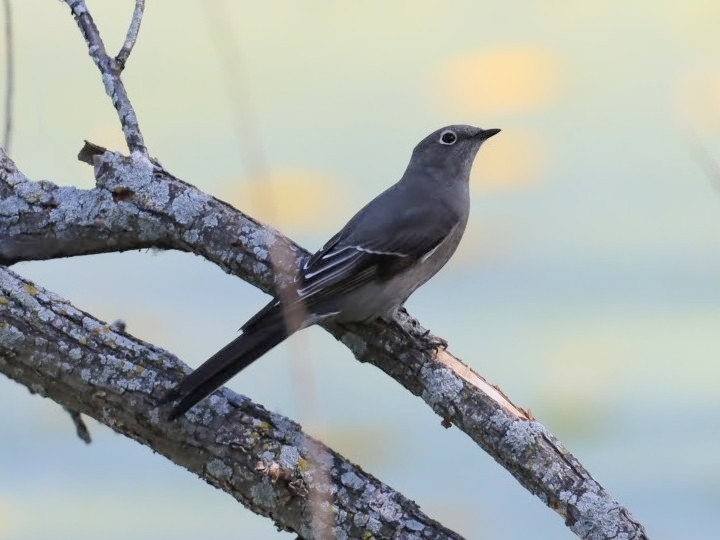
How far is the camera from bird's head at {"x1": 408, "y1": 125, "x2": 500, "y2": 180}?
16.4 feet

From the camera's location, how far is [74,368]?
139 inches

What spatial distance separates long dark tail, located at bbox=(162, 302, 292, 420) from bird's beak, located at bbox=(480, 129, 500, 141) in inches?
67.4

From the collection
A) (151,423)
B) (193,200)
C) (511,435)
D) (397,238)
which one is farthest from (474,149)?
(151,423)

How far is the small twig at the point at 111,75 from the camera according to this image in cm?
417

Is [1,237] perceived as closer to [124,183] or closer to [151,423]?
[124,183]

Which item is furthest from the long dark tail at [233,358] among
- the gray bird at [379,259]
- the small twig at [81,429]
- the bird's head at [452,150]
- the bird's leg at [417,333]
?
the bird's head at [452,150]

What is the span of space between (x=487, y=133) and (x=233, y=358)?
202cm

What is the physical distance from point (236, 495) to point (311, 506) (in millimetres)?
260

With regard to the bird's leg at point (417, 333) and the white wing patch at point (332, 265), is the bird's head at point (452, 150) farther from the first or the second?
the bird's leg at point (417, 333)

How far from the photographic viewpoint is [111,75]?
425cm

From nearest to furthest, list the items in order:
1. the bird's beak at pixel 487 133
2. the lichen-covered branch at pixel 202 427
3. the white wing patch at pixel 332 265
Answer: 1. the lichen-covered branch at pixel 202 427
2. the white wing patch at pixel 332 265
3. the bird's beak at pixel 487 133

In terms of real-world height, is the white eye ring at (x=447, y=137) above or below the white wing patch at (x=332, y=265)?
above

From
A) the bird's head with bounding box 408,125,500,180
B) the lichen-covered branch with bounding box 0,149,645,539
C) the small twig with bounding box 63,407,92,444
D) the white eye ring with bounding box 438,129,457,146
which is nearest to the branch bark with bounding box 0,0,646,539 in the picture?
the lichen-covered branch with bounding box 0,149,645,539

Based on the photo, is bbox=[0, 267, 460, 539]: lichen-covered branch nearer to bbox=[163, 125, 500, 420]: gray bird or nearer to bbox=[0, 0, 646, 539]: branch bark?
bbox=[0, 0, 646, 539]: branch bark
